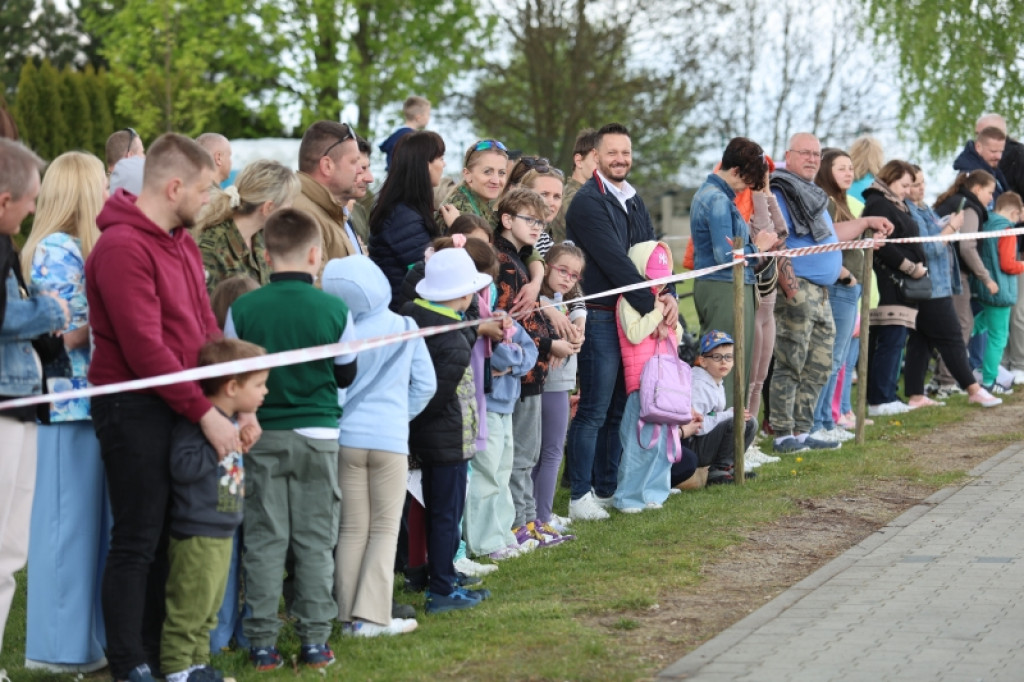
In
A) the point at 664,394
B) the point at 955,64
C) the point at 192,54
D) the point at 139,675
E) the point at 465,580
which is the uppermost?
the point at 192,54

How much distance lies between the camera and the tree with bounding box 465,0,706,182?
34094 millimetres

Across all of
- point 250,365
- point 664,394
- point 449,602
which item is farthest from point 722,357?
point 250,365

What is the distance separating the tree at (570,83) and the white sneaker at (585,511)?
2475 centimetres

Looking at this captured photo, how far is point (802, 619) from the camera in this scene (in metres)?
6.66

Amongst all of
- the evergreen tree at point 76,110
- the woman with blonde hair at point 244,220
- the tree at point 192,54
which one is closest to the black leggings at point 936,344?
the woman with blonde hair at point 244,220

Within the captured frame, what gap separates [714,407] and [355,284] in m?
4.31

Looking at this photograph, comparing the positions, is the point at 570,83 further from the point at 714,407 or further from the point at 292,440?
the point at 292,440

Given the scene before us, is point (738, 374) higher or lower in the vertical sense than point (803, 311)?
lower

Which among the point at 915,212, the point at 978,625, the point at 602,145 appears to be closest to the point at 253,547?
the point at 978,625

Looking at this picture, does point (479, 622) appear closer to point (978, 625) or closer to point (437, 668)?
→ point (437, 668)

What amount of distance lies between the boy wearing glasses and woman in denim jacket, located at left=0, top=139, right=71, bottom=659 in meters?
5.20

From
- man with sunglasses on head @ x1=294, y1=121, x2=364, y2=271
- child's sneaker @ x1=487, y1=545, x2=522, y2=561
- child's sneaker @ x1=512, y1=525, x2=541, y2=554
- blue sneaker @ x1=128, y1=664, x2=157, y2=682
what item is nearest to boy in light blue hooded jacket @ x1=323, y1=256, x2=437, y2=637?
man with sunglasses on head @ x1=294, y1=121, x2=364, y2=271

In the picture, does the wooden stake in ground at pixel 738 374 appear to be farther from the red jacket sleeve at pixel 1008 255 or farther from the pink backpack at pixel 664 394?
the red jacket sleeve at pixel 1008 255

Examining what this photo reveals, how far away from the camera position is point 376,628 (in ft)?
21.7
